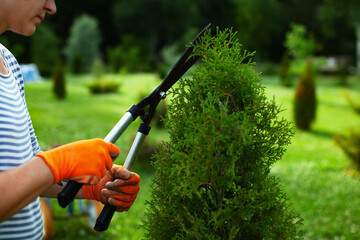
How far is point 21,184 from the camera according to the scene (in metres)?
1.14

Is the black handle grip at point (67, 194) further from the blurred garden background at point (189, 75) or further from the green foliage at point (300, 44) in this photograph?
the green foliage at point (300, 44)

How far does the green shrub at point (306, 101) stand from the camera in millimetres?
13469

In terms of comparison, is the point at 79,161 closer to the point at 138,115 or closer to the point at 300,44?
the point at 138,115

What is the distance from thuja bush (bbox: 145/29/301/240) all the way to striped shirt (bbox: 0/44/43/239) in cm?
44

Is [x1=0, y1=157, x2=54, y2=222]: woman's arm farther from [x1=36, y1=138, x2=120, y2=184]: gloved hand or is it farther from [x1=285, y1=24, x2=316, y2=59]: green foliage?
[x1=285, y1=24, x2=316, y2=59]: green foliage

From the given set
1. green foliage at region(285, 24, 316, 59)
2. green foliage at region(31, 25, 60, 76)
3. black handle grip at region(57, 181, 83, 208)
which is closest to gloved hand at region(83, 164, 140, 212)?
black handle grip at region(57, 181, 83, 208)

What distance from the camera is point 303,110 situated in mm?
13859

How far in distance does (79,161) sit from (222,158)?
0.44m

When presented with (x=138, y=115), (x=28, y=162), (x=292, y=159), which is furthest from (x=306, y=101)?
(x=28, y=162)

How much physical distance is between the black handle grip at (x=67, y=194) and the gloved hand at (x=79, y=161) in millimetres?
23

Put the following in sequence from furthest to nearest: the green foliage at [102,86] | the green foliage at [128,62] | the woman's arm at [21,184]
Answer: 1. the green foliage at [128,62]
2. the green foliage at [102,86]
3. the woman's arm at [21,184]

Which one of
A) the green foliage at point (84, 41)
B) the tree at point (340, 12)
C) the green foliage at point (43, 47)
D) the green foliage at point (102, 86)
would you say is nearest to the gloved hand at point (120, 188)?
the green foliage at point (102, 86)

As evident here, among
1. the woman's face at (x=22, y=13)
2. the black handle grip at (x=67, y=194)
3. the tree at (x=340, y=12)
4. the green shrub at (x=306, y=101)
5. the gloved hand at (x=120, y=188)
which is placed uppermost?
the tree at (x=340, y=12)

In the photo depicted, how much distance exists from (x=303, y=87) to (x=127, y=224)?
929 cm
